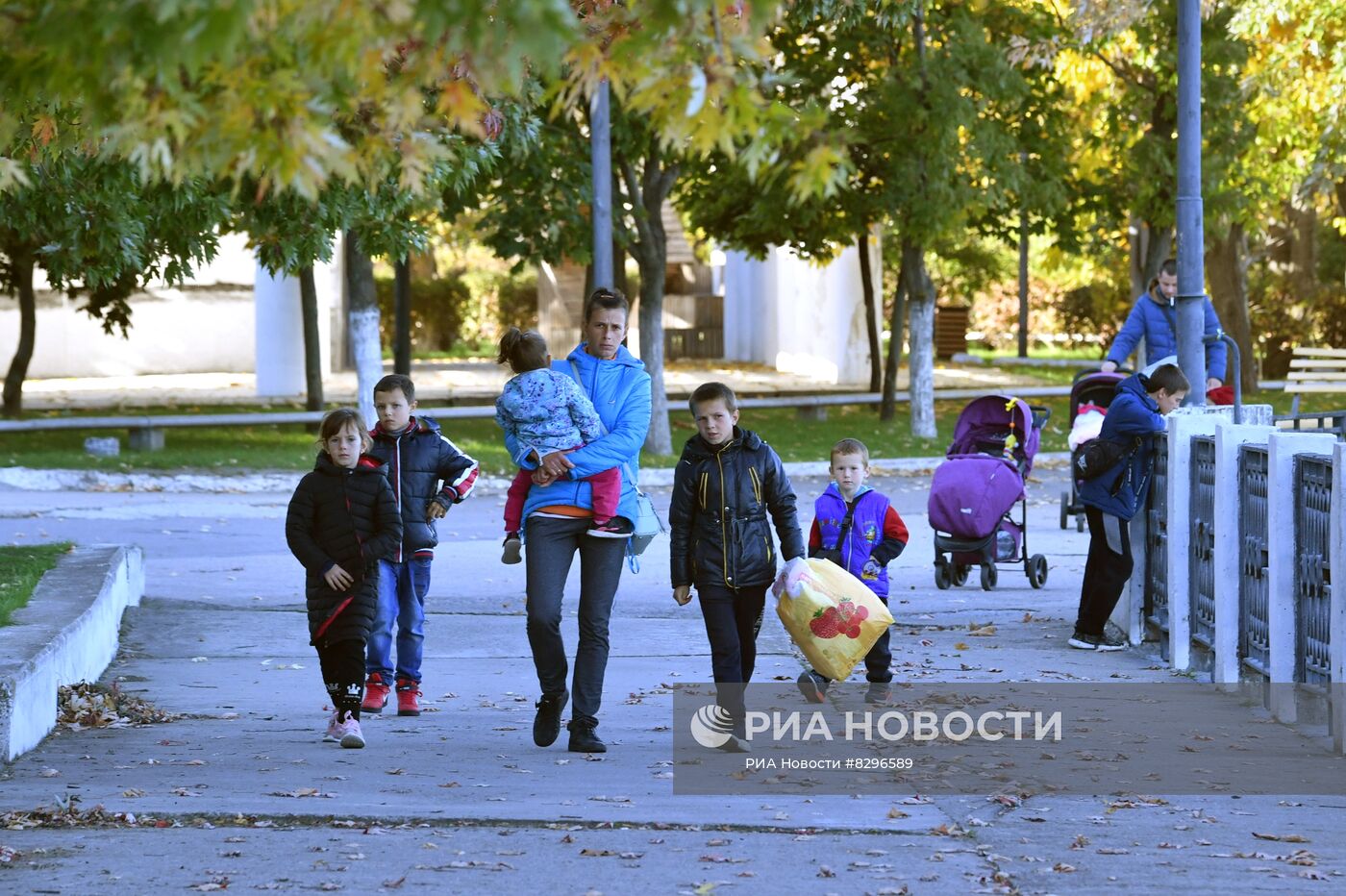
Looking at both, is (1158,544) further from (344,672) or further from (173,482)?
(173,482)

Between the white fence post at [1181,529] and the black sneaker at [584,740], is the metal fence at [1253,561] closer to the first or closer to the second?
the white fence post at [1181,529]

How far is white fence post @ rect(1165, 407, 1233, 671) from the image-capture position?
9.66 m

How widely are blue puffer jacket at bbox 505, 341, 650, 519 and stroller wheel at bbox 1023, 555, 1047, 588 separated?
19.1 ft

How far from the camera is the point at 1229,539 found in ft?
29.4

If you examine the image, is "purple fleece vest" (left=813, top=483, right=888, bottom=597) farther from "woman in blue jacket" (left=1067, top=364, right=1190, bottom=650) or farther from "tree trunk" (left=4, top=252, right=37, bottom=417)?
"tree trunk" (left=4, top=252, right=37, bottom=417)

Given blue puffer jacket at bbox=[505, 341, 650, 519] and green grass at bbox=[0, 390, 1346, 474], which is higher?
blue puffer jacket at bbox=[505, 341, 650, 519]

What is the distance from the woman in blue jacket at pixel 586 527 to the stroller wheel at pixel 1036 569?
5888 millimetres

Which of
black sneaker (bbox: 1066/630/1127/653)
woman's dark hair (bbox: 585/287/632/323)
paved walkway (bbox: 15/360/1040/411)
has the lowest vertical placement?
black sneaker (bbox: 1066/630/1127/653)

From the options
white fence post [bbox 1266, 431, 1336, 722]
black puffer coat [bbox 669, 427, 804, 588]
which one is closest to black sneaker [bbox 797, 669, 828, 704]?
black puffer coat [bbox 669, 427, 804, 588]

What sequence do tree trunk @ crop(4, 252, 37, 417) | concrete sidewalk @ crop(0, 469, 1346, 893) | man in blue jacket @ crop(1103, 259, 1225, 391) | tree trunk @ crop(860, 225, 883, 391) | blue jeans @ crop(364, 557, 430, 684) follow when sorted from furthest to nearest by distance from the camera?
tree trunk @ crop(860, 225, 883, 391) → tree trunk @ crop(4, 252, 37, 417) → man in blue jacket @ crop(1103, 259, 1225, 391) → blue jeans @ crop(364, 557, 430, 684) → concrete sidewalk @ crop(0, 469, 1346, 893)

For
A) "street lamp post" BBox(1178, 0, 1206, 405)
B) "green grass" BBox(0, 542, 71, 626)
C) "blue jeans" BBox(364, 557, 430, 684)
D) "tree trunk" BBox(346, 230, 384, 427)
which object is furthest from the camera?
"tree trunk" BBox(346, 230, 384, 427)

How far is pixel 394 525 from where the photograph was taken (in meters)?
7.78

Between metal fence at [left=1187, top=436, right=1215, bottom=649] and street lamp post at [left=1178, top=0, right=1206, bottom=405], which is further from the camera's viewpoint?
street lamp post at [left=1178, top=0, right=1206, bottom=405]

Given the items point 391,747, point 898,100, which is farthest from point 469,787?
point 898,100
